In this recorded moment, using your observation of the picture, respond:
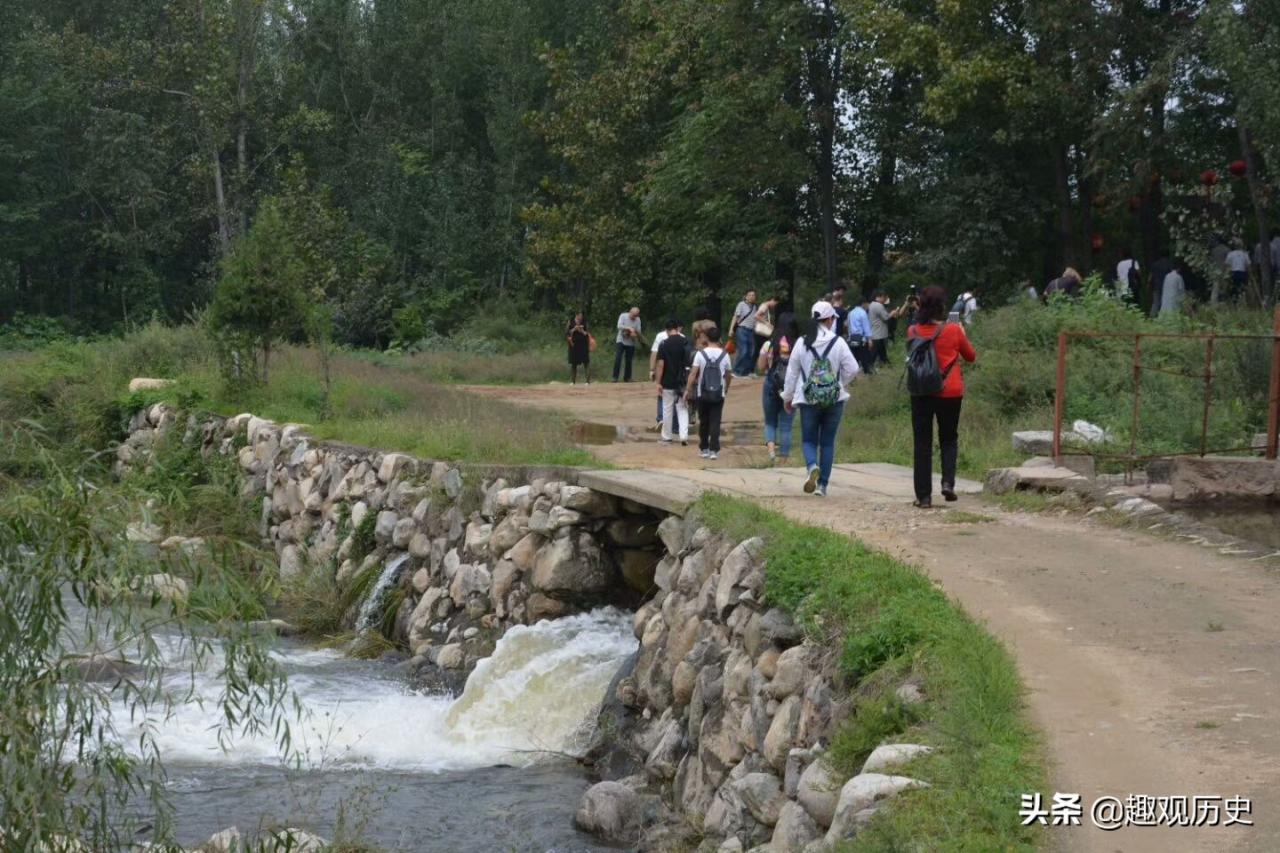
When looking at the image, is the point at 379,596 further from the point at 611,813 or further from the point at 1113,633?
the point at 1113,633

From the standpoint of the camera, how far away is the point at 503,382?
29.5 m

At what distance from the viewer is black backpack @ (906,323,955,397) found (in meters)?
11.5

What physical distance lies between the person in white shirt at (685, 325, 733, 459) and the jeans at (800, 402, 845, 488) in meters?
3.13

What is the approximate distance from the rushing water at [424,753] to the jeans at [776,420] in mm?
4043

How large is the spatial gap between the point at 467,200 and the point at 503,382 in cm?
1686

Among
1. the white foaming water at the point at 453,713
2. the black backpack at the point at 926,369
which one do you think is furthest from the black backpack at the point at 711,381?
the black backpack at the point at 926,369

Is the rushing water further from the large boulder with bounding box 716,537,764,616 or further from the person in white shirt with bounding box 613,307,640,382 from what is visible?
the person in white shirt with bounding box 613,307,640,382

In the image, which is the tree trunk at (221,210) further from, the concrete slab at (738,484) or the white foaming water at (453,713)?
the white foaming water at (453,713)

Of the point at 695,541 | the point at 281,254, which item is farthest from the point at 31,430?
the point at 281,254

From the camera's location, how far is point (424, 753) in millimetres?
10641

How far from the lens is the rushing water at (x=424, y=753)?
9000mm

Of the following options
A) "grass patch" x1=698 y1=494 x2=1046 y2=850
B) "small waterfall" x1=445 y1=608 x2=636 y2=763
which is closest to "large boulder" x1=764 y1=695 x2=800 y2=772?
"grass patch" x1=698 y1=494 x2=1046 y2=850

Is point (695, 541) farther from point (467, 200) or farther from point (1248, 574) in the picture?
point (467, 200)

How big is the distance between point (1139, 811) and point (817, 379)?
708 cm
